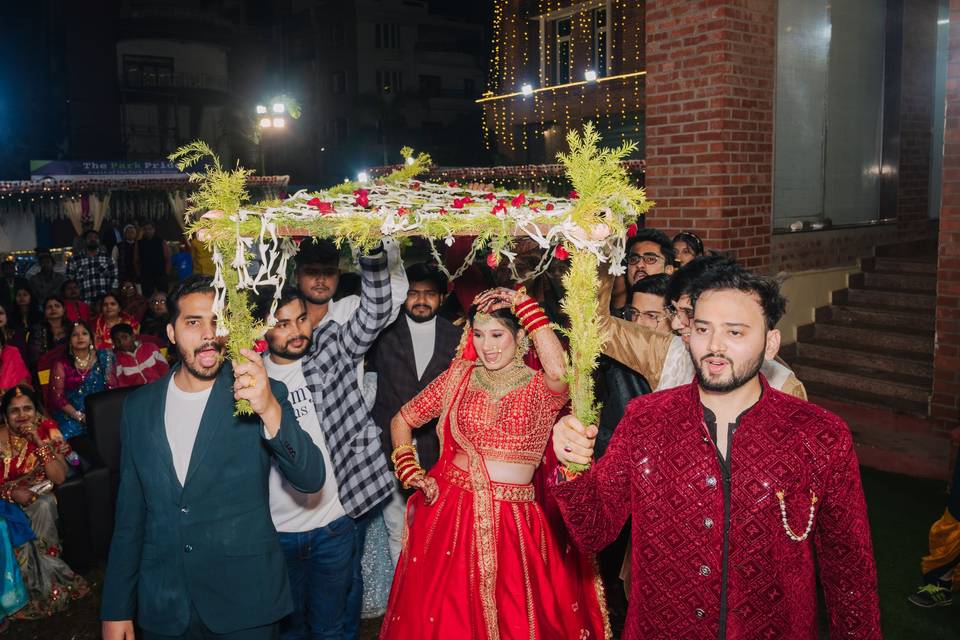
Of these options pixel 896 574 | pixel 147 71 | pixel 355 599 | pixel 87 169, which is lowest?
pixel 896 574

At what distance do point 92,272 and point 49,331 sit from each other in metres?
3.38

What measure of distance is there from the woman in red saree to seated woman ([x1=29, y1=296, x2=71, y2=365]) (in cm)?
579

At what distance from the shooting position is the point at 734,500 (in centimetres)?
238

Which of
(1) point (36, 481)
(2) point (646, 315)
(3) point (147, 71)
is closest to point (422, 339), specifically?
(2) point (646, 315)

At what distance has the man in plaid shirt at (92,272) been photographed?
11242 mm

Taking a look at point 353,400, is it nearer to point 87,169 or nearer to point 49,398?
point 49,398

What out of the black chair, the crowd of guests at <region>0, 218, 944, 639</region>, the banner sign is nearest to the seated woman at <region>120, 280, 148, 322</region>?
the crowd of guests at <region>0, 218, 944, 639</region>

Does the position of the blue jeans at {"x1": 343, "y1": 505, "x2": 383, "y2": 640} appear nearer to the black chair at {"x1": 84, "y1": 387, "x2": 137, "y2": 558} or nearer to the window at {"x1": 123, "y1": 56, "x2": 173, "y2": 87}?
the black chair at {"x1": 84, "y1": 387, "x2": 137, "y2": 558}

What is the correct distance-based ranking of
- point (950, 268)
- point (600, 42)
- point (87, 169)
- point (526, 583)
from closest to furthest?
point (526, 583) → point (950, 268) → point (600, 42) → point (87, 169)

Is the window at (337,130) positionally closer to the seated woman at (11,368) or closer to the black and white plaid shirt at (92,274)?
the black and white plaid shirt at (92,274)

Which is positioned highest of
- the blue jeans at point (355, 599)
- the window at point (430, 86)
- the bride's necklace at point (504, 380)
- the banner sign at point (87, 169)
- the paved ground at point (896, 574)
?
the window at point (430, 86)

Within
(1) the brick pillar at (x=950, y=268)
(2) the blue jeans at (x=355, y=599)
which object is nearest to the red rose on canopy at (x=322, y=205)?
(2) the blue jeans at (x=355, y=599)

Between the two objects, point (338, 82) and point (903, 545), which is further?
point (338, 82)

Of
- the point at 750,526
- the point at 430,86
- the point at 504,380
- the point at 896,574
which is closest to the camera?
the point at 750,526
